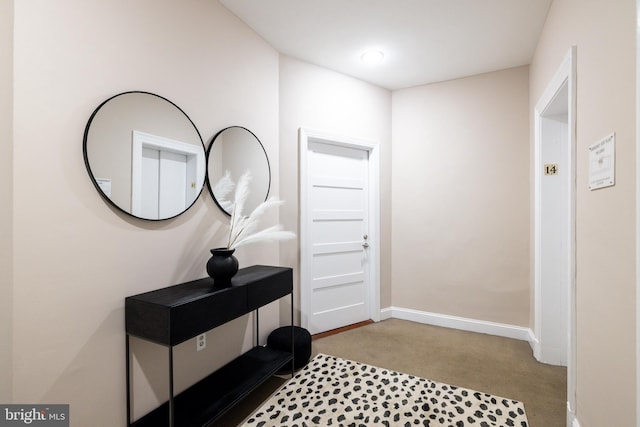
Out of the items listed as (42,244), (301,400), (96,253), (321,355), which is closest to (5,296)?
(42,244)

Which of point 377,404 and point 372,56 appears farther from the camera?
point 372,56

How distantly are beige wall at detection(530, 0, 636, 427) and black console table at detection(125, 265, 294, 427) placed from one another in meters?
1.73

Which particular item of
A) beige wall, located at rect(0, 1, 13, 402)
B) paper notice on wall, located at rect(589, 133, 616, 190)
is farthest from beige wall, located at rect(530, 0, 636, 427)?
beige wall, located at rect(0, 1, 13, 402)

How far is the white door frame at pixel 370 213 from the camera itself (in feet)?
9.47

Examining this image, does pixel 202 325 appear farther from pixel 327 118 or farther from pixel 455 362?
pixel 327 118

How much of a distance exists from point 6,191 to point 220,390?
1.47 meters

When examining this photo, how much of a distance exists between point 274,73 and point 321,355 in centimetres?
252

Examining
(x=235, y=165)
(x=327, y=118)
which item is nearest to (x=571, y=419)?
(x=235, y=165)

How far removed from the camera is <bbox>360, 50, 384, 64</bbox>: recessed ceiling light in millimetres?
2770

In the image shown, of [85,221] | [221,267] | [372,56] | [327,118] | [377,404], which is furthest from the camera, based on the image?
[327,118]

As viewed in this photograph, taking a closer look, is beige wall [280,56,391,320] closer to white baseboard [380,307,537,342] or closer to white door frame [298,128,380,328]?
white door frame [298,128,380,328]

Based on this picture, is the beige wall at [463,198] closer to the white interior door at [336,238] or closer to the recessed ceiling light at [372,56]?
the white interior door at [336,238]

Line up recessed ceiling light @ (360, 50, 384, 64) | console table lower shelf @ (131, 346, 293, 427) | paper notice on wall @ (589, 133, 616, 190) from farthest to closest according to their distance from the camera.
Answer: recessed ceiling light @ (360, 50, 384, 64), console table lower shelf @ (131, 346, 293, 427), paper notice on wall @ (589, 133, 616, 190)

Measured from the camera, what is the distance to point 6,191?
1.17m
